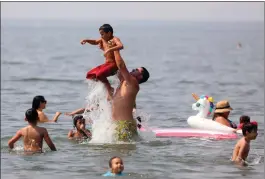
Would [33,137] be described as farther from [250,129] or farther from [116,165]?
[250,129]

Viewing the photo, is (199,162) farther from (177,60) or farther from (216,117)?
(177,60)

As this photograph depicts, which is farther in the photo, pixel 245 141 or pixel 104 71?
pixel 104 71

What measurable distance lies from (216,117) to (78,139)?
8.97 ft

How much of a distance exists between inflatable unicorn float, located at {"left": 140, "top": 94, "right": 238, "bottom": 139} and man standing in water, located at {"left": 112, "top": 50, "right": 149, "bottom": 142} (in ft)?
4.23

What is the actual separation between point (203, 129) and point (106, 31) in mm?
3118

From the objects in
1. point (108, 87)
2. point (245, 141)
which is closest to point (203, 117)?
point (108, 87)

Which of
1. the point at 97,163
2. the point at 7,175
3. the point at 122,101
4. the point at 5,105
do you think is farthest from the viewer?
the point at 5,105

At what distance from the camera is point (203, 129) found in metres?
16.7

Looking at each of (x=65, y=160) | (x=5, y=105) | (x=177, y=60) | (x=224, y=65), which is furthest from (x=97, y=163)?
(x=177, y=60)

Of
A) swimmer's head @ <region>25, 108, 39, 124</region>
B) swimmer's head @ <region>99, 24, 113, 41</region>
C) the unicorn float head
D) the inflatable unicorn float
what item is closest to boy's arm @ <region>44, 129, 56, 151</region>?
swimmer's head @ <region>25, 108, 39, 124</region>

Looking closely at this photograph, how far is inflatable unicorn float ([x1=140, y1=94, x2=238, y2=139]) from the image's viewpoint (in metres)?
16.2

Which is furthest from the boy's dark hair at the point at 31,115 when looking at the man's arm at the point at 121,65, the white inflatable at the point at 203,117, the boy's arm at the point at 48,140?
the white inflatable at the point at 203,117

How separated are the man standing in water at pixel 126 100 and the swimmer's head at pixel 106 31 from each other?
15.6 inches

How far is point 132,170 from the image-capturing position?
522 inches
